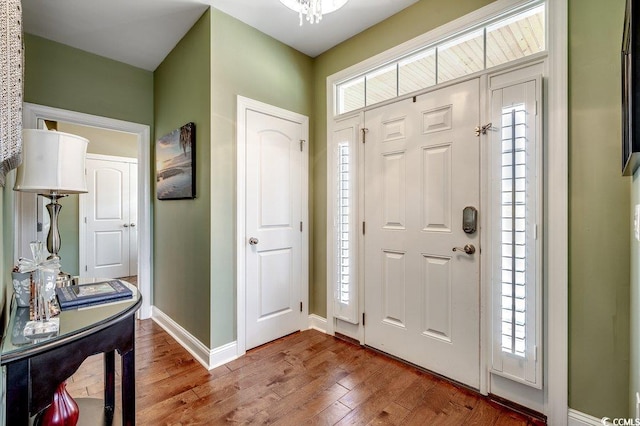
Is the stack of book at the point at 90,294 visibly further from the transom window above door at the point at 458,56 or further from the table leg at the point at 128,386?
the transom window above door at the point at 458,56

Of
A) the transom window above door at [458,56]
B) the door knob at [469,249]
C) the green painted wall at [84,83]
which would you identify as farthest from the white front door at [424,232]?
the green painted wall at [84,83]

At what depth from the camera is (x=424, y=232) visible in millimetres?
2098

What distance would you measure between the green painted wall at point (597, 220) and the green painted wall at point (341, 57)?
70cm

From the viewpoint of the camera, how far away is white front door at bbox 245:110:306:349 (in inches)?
96.7

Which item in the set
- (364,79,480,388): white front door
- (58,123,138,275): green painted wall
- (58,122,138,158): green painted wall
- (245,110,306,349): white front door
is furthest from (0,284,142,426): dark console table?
(58,122,138,158): green painted wall

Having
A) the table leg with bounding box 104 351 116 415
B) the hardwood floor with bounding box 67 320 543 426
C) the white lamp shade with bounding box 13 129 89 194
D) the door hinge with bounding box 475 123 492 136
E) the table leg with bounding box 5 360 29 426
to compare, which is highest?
the door hinge with bounding box 475 123 492 136

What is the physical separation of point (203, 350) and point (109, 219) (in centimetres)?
378

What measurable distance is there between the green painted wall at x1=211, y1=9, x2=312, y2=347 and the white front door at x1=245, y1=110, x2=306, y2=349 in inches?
5.6

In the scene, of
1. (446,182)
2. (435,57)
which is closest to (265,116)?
(435,57)

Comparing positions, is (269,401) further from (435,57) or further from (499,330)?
(435,57)

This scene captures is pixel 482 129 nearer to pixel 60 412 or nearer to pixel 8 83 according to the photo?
pixel 8 83

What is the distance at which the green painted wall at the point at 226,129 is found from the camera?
2.24 meters

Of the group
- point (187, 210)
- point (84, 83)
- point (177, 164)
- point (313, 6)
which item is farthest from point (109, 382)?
point (84, 83)

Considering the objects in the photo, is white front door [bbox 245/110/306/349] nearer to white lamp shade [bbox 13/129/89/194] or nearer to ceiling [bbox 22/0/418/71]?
ceiling [bbox 22/0/418/71]
